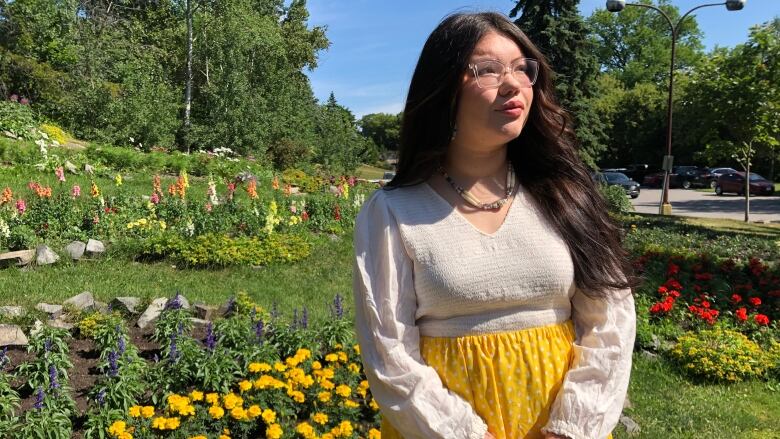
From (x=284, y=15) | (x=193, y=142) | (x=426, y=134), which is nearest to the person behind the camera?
(x=426, y=134)

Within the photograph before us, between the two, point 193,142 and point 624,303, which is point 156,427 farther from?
point 193,142

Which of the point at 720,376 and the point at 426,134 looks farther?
the point at 720,376

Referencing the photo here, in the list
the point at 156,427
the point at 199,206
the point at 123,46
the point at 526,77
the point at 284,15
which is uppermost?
the point at 284,15

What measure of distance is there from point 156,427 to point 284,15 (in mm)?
39267

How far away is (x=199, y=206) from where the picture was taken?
9.12 metres

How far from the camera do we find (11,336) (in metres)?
4.23

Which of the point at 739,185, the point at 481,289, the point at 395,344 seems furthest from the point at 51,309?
the point at 739,185

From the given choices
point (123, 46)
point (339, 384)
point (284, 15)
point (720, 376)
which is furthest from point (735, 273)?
point (284, 15)

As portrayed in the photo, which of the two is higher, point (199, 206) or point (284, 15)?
point (284, 15)

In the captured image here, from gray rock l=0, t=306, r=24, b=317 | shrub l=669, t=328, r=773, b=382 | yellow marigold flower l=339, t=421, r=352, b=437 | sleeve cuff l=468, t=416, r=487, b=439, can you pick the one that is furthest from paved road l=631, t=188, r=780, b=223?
sleeve cuff l=468, t=416, r=487, b=439

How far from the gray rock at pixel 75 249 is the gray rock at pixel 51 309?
2.05 m

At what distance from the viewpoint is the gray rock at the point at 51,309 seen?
4949 millimetres

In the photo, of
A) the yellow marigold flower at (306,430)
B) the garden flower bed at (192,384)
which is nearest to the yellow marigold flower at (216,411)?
the garden flower bed at (192,384)

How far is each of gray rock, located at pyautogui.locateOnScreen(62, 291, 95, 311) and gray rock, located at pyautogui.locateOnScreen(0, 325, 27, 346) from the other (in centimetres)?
80
